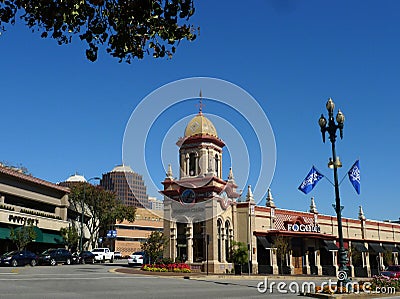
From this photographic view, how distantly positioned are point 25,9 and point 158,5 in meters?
1.92

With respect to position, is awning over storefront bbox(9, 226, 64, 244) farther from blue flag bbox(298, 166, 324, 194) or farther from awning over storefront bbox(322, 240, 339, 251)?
blue flag bbox(298, 166, 324, 194)

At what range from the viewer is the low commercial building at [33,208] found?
50312mm

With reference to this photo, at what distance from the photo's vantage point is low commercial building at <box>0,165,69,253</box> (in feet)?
165

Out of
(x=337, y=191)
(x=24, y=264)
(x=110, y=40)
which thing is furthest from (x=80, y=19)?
(x=24, y=264)

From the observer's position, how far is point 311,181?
24.3 metres

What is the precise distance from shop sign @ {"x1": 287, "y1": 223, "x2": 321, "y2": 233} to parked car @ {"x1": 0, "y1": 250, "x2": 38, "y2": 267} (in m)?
24.4

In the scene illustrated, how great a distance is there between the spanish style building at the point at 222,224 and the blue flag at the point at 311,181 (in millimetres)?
15166

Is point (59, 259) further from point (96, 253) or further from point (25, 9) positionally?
point (25, 9)

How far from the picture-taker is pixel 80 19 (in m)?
6.46

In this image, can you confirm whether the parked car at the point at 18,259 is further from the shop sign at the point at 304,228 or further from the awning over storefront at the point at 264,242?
the shop sign at the point at 304,228

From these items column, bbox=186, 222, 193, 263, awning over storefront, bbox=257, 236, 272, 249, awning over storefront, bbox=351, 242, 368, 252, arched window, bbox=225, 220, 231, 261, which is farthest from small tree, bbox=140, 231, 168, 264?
awning over storefront, bbox=351, 242, 368, 252

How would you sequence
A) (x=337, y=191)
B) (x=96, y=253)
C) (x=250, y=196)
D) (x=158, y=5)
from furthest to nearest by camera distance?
(x=96, y=253) → (x=250, y=196) → (x=337, y=191) → (x=158, y=5)

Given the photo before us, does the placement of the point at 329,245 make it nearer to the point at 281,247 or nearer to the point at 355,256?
the point at 355,256

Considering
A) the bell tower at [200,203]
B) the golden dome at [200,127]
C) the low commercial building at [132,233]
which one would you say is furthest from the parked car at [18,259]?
the low commercial building at [132,233]
